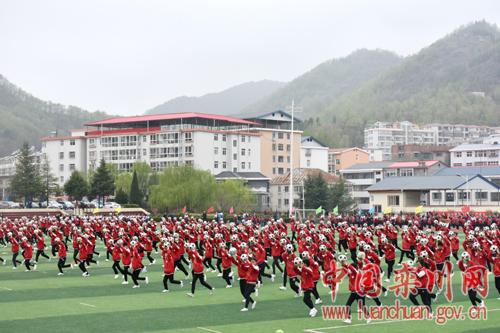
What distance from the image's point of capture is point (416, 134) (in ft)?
609

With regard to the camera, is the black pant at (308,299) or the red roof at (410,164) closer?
the black pant at (308,299)

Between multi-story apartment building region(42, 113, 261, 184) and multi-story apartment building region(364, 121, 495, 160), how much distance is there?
68.9m

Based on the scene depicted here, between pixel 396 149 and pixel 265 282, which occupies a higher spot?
pixel 396 149

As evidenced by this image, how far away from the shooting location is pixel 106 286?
85.2ft

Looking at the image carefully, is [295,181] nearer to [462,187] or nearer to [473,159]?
[462,187]

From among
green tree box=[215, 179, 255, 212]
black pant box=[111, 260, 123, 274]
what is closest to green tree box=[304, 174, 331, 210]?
green tree box=[215, 179, 255, 212]

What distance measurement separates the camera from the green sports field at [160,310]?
1789 centimetres

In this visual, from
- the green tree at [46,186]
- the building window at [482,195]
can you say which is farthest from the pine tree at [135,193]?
the building window at [482,195]

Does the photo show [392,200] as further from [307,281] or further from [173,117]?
[307,281]

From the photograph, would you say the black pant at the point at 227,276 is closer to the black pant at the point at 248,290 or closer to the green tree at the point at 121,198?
the black pant at the point at 248,290

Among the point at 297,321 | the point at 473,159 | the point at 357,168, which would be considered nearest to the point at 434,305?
the point at 297,321

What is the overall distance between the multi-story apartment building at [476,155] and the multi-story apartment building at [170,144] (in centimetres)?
3563

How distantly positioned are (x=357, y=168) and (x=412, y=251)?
8494 centimetres

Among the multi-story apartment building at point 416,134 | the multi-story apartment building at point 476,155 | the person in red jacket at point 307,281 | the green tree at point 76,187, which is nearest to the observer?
the person in red jacket at point 307,281
